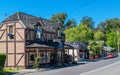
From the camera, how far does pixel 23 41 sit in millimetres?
40875

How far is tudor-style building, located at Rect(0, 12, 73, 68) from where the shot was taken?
4081cm

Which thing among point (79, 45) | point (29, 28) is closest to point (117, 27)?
point (79, 45)

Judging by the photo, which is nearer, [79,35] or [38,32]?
[38,32]

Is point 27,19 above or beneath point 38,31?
above

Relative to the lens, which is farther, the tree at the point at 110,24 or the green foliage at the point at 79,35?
the tree at the point at 110,24

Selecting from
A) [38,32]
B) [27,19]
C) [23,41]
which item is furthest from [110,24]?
[23,41]

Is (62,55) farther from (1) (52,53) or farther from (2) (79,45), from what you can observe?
(2) (79,45)

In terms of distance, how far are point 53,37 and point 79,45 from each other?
1929 centimetres

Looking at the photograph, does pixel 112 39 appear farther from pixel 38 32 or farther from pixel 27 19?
pixel 27 19

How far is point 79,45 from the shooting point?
67.8 meters

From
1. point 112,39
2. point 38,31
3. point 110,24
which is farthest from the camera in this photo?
point 110,24

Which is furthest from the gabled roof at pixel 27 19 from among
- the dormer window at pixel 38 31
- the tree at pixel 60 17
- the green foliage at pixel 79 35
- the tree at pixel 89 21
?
the tree at pixel 89 21

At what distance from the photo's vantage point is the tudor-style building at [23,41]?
1607 inches

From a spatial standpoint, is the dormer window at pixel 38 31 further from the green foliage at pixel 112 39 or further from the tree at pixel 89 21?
the tree at pixel 89 21
